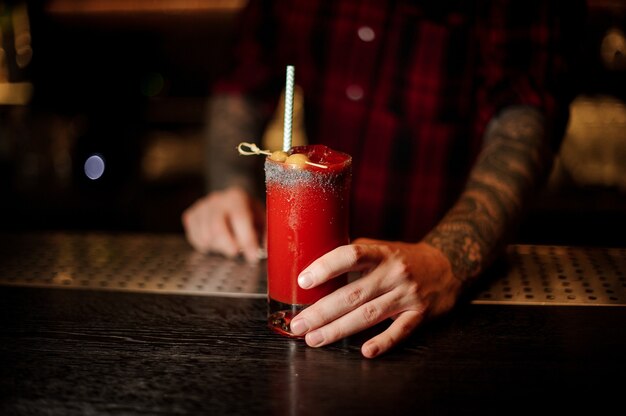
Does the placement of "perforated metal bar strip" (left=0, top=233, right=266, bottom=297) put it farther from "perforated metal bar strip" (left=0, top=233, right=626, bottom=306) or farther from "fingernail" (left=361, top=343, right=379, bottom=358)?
"fingernail" (left=361, top=343, right=379, bottom=358)

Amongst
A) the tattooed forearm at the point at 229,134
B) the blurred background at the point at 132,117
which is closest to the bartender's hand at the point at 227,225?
the tattooed forearm at the point at 229,134

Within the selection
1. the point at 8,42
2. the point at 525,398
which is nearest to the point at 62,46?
the point at 8,42

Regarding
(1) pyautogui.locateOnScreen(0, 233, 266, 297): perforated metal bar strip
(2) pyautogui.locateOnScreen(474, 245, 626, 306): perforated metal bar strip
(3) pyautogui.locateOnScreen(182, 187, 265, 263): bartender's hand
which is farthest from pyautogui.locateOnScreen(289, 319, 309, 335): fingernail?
(3) pyautogui.locateOnScreen(182, 187, 265, 263): bartender's hand

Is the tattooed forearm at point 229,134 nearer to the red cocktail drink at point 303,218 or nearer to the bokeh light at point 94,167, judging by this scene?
the red cocktail drink at point 303,218

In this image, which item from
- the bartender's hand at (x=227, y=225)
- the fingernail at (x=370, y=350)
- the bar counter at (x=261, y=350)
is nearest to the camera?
the bar counter at (x=261, y=350)

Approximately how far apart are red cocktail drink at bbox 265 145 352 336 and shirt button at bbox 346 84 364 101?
97 cm

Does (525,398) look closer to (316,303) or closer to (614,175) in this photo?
(316,303)

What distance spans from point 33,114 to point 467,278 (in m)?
3.04

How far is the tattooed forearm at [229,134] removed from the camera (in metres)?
2.08

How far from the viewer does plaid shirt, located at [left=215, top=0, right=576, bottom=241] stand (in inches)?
78.0

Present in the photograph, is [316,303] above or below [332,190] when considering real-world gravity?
below

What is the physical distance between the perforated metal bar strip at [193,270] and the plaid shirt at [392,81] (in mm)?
474

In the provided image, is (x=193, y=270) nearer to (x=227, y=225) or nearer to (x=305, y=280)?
(x=227, y=225)

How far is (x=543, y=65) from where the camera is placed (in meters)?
1.77
